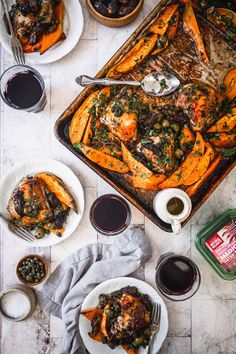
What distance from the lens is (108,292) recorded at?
3143 millimetres

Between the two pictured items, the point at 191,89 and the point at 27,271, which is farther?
the point at 27,271

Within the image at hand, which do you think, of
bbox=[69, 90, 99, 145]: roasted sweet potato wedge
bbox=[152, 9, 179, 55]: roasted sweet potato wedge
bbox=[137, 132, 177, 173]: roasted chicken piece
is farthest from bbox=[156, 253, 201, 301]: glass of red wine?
bbox=[152, 9, 179, 55]: roasted sweet potato wedge

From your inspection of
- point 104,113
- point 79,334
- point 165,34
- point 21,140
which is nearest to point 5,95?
point 21,140

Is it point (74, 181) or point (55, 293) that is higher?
point (74, 181)

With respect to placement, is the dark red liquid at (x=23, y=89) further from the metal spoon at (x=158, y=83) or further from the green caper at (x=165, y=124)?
the green caper at (x=165, y=124)

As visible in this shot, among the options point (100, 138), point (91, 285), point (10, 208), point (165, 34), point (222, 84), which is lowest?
point (91, 285)

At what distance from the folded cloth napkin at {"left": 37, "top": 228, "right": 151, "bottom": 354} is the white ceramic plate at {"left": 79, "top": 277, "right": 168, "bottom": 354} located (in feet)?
0.21

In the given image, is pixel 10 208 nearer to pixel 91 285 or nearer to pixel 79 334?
pixel 91 285

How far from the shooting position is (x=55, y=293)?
3.27m

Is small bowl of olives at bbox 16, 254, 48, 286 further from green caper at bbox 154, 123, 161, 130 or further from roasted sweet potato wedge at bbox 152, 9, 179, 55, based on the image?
roasted sweet potato wedge at bbox 152, 9, 179, 55

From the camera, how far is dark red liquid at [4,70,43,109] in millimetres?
3148

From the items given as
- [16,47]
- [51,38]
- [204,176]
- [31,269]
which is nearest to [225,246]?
[204,176]

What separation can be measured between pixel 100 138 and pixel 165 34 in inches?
30.8

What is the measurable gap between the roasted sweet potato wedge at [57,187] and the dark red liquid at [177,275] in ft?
2.34
